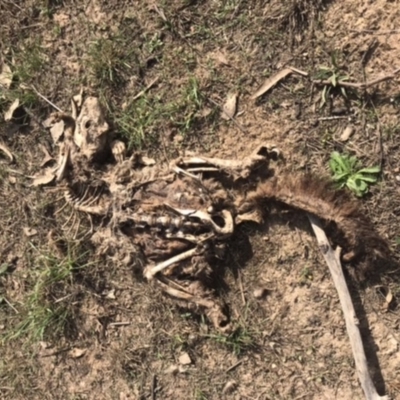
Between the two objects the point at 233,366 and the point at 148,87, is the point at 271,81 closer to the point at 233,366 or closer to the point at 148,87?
the point at 148,87

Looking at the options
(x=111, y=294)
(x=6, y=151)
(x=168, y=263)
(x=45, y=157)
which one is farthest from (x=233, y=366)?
(x=6, y=151)

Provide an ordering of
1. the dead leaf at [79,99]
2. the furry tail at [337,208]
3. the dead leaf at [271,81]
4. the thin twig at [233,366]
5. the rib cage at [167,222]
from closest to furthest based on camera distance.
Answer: the furry tail at [337,208]
the rib cage at [167,222]
the dead leaf at [271,81]
the thin twig at [233,366]
the dead leaf at [79,99]

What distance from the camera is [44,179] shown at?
4.10 meters

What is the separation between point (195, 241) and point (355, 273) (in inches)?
36.4

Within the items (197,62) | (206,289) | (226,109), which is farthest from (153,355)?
(197,62)

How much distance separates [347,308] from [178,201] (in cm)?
112

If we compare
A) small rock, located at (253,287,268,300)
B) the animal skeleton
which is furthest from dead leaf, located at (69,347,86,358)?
small rock, located at (253,287,268,300)

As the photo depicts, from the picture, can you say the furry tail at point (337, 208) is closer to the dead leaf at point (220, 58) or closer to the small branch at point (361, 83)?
the small branch at point (361, 83)

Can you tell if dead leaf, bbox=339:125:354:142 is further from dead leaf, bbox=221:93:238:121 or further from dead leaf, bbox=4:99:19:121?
dead leaf, bbox=4:99:19:121

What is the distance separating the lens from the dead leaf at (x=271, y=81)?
3743 mm

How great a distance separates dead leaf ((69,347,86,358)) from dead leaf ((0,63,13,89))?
5.83ft

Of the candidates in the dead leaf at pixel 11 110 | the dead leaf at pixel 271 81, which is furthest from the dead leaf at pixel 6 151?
the dead leaf at pixel 271 81

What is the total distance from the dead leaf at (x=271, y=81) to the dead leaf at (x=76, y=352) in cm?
195

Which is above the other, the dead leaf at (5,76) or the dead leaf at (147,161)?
the dead leaf at (5,76)
